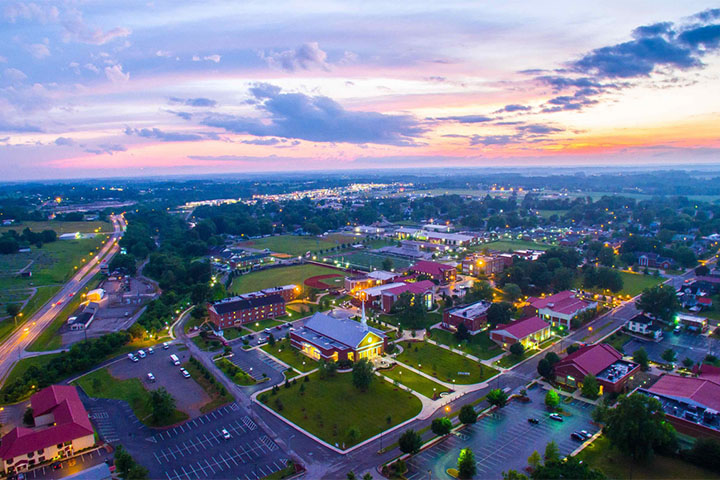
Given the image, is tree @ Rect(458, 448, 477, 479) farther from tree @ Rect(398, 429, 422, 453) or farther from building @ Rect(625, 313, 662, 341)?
building @ Rect(625, 313, 662, 341)

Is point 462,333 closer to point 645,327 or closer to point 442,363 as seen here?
point 442,363

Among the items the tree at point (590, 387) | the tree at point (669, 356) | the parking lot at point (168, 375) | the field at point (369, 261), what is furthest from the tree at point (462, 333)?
the field at point (369, 261)

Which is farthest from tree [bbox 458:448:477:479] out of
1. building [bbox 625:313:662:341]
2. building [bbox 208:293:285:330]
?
building [bbox 208:293:285:330]

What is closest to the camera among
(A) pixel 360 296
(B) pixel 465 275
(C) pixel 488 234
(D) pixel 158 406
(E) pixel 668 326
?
(D) pixel 158 406

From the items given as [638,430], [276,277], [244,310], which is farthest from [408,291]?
[638,430]

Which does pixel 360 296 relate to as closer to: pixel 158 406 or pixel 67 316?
pixel 158 406

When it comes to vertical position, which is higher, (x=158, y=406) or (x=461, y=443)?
(x=158, y=406)

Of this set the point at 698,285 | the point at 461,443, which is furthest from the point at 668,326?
the point at 461,443

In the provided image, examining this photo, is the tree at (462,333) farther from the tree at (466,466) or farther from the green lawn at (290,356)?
the tree at (466,466)
